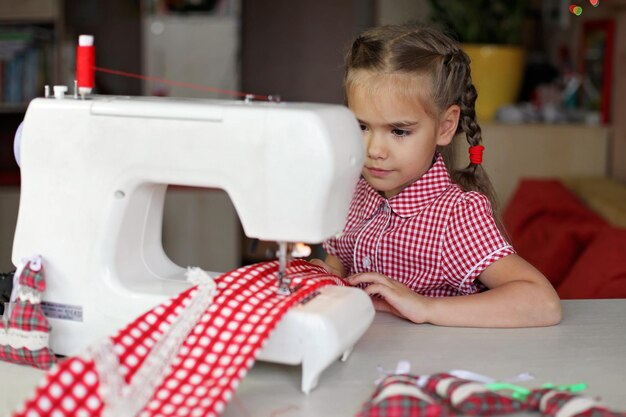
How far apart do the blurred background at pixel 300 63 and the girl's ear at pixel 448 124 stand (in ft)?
4.35

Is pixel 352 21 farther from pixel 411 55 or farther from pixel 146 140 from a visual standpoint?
pixel 146 140

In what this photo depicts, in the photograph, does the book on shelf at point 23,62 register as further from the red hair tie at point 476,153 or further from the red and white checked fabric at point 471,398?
the red and white checked fabric at point 471,398

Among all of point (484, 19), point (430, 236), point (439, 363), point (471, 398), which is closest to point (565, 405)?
point (471, 398)

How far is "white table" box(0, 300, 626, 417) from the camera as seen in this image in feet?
3.30

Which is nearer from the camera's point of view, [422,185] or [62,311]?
[62,311]

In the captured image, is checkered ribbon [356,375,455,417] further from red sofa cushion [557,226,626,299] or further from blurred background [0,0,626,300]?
blurred background [0,0,626,300]

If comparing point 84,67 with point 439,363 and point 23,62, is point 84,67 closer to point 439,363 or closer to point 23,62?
point 439,363

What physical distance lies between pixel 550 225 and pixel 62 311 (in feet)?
5.97

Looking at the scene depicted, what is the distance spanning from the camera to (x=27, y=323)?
1133 millimetres

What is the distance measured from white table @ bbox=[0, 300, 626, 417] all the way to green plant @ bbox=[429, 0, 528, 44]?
2.27 m

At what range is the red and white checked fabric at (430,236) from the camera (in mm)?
1450

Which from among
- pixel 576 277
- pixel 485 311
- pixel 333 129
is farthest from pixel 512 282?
pixel 576 277

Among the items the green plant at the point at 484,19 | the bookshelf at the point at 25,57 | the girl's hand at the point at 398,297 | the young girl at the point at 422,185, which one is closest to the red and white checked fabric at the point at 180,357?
the girl's hand at the point at 398,297

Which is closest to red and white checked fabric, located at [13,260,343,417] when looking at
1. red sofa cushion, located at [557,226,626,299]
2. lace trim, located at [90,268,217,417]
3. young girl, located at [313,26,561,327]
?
lace trim, located at [90,268,217,417]
